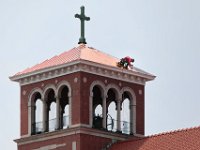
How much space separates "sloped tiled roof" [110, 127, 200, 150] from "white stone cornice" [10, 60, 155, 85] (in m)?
4.97

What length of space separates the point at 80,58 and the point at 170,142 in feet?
26.7

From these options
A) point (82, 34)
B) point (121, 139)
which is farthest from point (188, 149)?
point (82, 34)

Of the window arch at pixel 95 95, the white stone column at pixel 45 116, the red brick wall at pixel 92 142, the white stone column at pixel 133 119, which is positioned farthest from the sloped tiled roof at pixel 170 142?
the white stone column at pixel 45 116

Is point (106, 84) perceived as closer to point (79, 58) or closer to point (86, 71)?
point (86, 71)

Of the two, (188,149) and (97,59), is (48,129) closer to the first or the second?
(97,59)

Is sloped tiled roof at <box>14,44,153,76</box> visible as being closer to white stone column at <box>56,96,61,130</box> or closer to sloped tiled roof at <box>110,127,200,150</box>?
white stone column at <box>56,96,61,130</box>

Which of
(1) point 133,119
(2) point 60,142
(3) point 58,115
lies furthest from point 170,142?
(3) point 58,115

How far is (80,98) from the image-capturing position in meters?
81.0

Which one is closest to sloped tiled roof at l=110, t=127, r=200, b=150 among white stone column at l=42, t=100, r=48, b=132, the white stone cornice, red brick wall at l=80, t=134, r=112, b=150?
red brick wall at l=80, t=134, r=112, b=150

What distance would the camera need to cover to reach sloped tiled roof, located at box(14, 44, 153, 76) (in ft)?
270

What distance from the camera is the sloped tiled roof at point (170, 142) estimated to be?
247ft

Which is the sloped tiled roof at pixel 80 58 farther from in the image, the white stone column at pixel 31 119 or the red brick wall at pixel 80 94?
the white stone column at pixel 31 119

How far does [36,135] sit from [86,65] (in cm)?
532

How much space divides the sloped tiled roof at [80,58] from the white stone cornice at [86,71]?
9.8 inches
